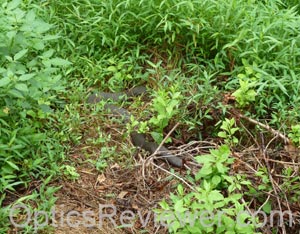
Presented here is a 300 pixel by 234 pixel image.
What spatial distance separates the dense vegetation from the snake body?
2.7 inches

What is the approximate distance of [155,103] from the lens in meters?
4.30

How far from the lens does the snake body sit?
13.7 feet

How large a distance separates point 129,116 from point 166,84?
0.40 meters

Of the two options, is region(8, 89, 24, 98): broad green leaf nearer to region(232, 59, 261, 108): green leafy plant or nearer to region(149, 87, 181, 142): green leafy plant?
region(149, 87, 181, 142): green leafy plant

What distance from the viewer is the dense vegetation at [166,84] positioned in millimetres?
3816

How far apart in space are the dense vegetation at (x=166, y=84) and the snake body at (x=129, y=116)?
0.23ft

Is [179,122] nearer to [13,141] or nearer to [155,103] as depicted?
[155,103]

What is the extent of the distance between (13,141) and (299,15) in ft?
8.72

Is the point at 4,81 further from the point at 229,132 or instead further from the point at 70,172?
the point at 229,132

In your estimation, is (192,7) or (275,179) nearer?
(275,179)

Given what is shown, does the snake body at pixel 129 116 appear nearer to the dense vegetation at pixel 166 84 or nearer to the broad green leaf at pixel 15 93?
the dense vegetation at pixel 166 84

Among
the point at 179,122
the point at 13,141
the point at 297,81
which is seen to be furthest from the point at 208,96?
the point at 13,141

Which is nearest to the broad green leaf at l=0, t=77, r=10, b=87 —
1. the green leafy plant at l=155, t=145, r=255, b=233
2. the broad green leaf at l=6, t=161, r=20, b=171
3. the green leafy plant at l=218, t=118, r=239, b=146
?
the broad green leaf at l=6, t=161, r=20, b=171

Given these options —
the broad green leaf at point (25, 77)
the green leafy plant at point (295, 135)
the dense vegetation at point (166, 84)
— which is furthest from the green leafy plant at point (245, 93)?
the broad green leaf at point (25, 77)
